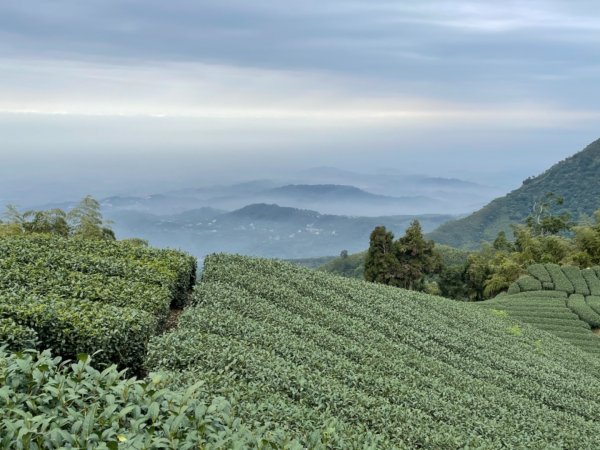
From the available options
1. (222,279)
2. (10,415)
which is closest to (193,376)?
(10,415)

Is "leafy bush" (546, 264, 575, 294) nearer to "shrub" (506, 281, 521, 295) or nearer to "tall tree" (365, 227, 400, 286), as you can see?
"shrub" (506, 281, 521, 295)

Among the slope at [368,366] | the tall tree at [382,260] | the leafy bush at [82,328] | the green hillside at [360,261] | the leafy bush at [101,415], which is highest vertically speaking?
the leafy bush at [101,415]

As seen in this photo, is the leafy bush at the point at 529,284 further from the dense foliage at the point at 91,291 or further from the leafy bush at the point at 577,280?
the dense foliage at the point at 91,291

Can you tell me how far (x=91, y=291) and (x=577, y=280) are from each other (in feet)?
84.9

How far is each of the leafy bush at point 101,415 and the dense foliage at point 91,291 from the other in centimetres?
352

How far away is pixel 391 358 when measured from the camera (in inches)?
411

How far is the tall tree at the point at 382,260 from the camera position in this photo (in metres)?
37.1

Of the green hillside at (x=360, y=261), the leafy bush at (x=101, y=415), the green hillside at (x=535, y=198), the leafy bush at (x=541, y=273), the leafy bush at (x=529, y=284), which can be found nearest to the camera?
the leafy bush at (x=101, y=415)

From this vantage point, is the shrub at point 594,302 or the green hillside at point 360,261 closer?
the shrub at point 594,302

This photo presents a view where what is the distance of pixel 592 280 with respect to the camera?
27.8 m

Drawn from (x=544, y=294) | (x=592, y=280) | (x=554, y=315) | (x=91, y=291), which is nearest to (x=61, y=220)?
(x=91, y=291)

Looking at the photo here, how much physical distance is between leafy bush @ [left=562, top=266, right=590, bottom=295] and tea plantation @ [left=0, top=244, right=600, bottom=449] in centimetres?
1276

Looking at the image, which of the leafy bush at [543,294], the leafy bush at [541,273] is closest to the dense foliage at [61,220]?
the leafy bush at [543,294]

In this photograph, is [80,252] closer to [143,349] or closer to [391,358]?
[143,349]
